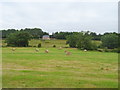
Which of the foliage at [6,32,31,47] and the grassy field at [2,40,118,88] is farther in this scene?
the foliage at [6,32,31,47]

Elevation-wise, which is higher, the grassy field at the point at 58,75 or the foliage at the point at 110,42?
the foliage at the point at 110,42

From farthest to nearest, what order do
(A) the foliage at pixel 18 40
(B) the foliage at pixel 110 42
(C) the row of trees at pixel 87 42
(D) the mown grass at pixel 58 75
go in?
(A) the foliage at pixel 18 40, (B) the foliage at pixel 110 42, (C) the row of trees at pixel 87 42, (D) the mown grass at pixel 58 75

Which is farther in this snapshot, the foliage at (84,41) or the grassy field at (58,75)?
the foliage at (84,41)

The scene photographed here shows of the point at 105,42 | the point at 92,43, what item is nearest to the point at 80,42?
the point at 92,43

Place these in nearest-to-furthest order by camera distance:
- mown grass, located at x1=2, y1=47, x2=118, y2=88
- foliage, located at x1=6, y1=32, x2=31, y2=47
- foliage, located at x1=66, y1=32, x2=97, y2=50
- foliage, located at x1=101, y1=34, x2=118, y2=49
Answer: mown grass, located at x1=2, y1=47, x2=118, y2=88 < foliage, located at x1=66, y1=32, x2=97, y2=50 < foliage, located at x1=101, y1=34, x2=118, y2=49 < foliage, located at x1=6, y1=32, x2=31, y2=47

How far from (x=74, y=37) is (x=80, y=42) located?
5.62 metres

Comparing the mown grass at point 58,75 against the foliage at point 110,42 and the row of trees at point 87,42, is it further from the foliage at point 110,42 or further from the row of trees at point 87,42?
the foliage at point 110,42

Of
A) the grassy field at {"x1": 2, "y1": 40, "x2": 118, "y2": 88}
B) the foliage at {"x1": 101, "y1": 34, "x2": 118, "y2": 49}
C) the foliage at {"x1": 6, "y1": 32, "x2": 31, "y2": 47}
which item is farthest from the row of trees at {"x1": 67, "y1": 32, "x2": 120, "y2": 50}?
the grassy field at {"x1": 2, "y1": 40, "x2": 118, "y2": 88}

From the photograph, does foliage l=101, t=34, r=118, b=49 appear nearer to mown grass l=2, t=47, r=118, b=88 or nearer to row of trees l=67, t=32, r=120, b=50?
row of trees l=67, t=32, r=120, b=50

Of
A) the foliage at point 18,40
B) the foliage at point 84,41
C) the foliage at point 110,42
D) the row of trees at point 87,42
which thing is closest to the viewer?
the foliage at point 84,41

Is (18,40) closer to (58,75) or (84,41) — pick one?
(84,41)

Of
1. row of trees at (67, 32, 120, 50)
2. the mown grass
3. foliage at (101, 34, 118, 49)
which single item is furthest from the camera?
foliage at (101, 34, 118, 49)

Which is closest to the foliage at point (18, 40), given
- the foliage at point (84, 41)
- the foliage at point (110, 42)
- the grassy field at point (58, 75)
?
the foliage at point (84, 41)

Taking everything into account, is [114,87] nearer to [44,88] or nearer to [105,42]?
[44,88]
